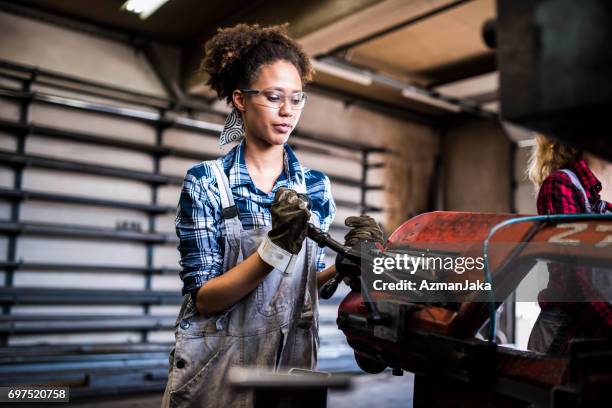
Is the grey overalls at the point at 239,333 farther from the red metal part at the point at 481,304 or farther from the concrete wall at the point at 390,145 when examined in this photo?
the concrete wall at the point at 390,145

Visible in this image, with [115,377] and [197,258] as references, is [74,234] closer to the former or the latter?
[115,377]

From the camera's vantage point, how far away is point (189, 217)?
132 cm

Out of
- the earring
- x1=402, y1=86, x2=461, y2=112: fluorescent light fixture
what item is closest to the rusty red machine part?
the earring

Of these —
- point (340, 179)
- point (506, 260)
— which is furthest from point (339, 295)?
point (506, 260)

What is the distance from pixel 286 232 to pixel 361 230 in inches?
10.4

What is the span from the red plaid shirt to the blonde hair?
37 mm

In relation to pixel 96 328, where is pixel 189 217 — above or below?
above

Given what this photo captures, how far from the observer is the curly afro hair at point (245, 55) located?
1.45 metres

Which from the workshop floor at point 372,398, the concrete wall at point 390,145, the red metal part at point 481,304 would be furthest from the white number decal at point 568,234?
the concrete wall at point 390,145

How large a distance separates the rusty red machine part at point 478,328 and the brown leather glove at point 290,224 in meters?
0.10

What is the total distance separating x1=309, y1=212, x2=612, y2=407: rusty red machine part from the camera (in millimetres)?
759

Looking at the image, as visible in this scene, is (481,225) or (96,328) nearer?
(481,225)

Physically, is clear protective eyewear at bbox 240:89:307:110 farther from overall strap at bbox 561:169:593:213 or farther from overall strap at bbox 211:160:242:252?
overall strap at bbox 561:169:593:213

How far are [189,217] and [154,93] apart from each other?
4.47 meters
